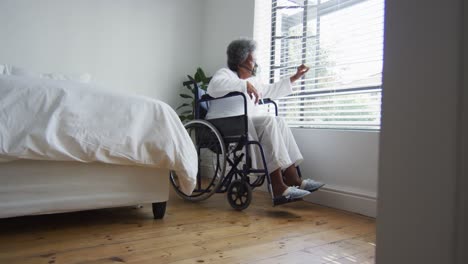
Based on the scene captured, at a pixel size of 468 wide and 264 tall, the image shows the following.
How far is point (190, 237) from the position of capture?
1365mm

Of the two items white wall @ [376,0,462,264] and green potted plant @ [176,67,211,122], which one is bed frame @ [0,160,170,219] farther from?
green potted plant @ [176,67,211,122]

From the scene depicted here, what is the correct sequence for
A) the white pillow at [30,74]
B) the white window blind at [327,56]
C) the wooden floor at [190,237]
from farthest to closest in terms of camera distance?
the white pillow at [30,74]
the white window blind at [327,56]
the wooden floor at [190,237]

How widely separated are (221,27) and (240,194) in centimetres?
200

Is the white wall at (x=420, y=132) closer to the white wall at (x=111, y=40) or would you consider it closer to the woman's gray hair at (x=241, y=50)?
the woman's gray hair at (x=241, y=50)

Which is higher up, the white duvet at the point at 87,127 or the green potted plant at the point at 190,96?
the green potted plant at the point at 190,96

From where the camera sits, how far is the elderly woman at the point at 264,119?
6.21 feet

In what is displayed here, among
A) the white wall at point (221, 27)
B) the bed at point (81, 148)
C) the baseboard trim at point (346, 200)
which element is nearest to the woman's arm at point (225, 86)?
the bed at point (81, 148)

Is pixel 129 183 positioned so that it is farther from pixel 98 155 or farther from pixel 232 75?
pixel 232 75

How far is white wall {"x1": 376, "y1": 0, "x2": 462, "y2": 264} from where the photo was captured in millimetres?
406

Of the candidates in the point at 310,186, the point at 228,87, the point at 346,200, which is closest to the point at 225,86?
the point at 228,87

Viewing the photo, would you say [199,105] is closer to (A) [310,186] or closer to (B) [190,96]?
(A) [310,186]

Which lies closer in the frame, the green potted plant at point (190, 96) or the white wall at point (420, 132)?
the white wall at point (420, 132)

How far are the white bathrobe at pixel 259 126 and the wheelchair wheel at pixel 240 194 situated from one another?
17cm

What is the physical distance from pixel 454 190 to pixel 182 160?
1198mm
